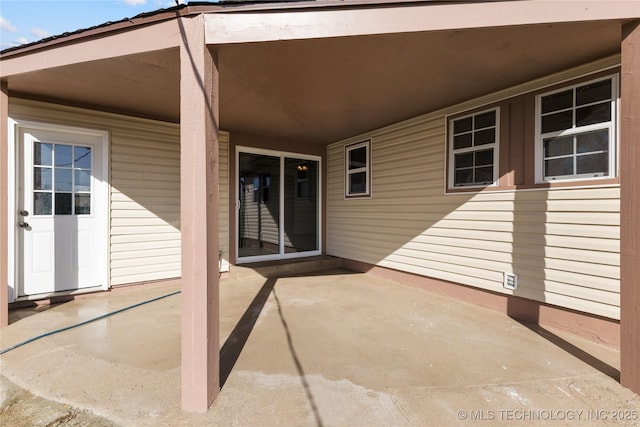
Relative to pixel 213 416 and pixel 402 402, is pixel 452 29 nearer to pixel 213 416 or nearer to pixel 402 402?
pixel 402 402

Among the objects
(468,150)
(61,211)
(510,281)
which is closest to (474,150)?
(468,150)

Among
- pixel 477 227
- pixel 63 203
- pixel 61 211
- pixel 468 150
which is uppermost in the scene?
pixel 468 150

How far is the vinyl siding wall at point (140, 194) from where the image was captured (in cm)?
395

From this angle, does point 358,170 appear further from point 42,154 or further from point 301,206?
point 42,154

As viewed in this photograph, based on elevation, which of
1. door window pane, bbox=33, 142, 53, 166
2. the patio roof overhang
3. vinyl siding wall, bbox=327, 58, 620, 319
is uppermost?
Result: the patio roof overhang

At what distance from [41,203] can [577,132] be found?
19.4 ft

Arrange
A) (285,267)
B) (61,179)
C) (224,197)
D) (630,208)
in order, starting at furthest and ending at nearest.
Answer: (285,267) < (224,197) < (61,179) < (630,208)

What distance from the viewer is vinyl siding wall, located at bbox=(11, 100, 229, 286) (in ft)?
12.9

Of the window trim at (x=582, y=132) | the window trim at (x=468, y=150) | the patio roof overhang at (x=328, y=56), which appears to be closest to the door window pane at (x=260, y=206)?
the patio roof overhang at (x=328, y=56)

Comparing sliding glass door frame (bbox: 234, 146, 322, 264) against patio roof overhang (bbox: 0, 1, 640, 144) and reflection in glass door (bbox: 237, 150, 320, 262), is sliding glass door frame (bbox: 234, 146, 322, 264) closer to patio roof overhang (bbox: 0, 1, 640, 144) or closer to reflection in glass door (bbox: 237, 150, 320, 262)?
reflection in glass door (bbox: 237, 150, 320, 262)

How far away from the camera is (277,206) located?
5691 mm

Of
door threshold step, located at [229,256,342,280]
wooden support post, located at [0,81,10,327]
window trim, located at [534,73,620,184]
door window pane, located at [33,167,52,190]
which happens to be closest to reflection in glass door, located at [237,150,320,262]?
door threshold step, located at [229,256,342,280]

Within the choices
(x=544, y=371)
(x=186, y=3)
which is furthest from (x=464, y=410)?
(x=186, y=3)

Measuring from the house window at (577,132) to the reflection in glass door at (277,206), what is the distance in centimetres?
391
